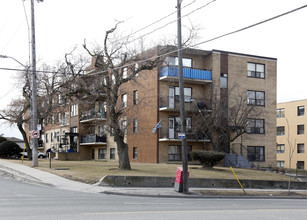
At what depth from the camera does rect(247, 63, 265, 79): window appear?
41688 millimetres

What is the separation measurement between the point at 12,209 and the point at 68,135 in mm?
39308

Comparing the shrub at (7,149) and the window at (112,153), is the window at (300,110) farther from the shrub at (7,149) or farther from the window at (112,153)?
the shrub at (7,149)

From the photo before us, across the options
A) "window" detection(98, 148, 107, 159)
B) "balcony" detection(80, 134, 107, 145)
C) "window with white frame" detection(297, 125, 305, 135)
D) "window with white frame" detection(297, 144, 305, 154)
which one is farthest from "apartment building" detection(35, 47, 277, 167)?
"window with white frame" detection(297, 125, 305, 135)

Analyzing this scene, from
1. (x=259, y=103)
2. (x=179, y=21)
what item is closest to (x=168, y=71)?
(x=259, y=103)

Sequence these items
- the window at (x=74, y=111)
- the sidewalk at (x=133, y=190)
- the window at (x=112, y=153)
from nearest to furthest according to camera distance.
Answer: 1. the sidewalk at (x=133, y=190)
2. the window at (x=112, y=153)
3. the window at (x=74, y=111)

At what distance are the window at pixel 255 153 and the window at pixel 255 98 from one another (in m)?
4.55

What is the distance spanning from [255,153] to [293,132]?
21.4 m

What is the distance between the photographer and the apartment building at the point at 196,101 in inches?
1486

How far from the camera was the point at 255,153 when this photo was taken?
136 feet

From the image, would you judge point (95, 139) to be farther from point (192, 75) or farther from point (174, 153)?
point (192, 75)

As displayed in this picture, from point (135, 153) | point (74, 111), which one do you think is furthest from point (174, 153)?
point (74, 111)

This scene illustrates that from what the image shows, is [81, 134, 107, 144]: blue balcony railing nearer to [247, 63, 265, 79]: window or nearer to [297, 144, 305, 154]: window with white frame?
[247, 63, 265, 79]: window

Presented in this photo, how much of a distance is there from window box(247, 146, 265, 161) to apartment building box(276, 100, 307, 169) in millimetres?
16770

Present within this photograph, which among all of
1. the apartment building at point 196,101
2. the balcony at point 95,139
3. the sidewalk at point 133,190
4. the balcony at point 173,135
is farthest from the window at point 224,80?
the sidewalk at point 133,190
